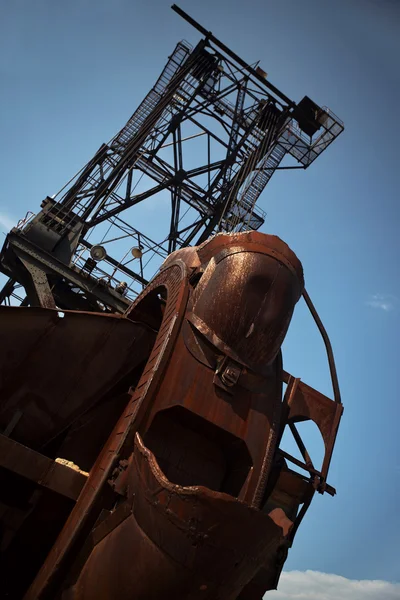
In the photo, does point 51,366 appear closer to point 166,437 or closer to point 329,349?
point 166,437

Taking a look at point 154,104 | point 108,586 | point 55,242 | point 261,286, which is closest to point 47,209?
point 55,242

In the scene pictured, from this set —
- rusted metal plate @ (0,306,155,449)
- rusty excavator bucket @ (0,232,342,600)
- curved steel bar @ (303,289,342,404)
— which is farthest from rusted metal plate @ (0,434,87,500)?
curved steel bar @ (303,289,342,404)

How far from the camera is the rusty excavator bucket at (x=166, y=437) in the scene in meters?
2.77

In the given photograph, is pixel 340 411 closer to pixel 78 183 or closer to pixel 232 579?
pixel 232 579

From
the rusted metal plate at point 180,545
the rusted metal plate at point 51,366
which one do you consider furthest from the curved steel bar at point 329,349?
the rusted metal plate at point 180,545

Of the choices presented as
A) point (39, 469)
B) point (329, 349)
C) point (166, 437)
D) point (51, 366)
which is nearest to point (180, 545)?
point (166, 437)

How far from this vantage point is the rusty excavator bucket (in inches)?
109

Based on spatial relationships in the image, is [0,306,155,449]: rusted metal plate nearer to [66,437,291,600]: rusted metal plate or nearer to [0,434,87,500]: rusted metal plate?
[0,434,87,500]: rusted metal plate

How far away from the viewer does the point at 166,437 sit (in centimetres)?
397

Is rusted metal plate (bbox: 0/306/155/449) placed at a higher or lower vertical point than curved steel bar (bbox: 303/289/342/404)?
lower

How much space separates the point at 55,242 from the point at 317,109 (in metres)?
11.2

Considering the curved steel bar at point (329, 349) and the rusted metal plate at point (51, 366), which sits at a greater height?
the curved steel bar at point (329, 349)

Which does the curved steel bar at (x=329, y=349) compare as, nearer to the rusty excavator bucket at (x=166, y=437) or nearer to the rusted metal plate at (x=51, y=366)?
the rusty excavator bucket at (x=166, y=437)

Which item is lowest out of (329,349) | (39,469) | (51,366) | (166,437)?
(39,469)
